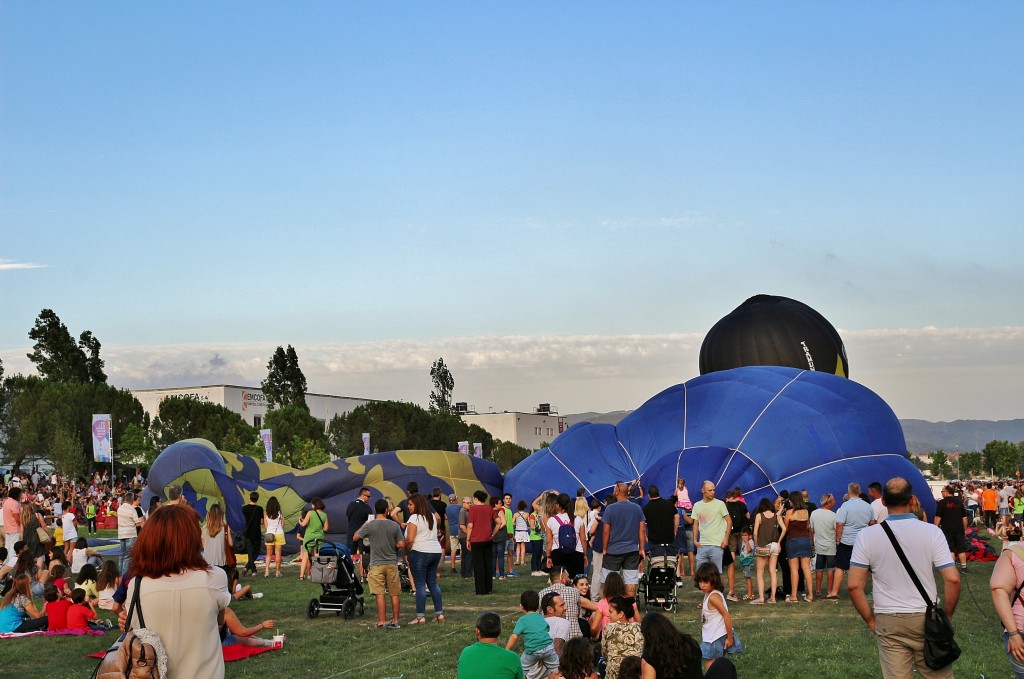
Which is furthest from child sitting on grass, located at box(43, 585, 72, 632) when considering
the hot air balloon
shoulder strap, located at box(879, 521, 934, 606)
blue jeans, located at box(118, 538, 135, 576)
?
shoulder strap, located at box(879, 521, 934, 606)

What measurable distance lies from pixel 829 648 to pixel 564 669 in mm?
4918

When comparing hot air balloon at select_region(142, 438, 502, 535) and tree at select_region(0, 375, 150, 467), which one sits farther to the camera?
tree at select_region(0, 375, 150, 467)

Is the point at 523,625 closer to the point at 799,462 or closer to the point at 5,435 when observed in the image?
the point at 799,462

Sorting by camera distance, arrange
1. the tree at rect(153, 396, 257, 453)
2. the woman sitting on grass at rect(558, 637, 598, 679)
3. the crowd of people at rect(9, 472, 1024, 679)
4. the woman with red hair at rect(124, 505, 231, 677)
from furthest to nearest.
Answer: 1. the tree at rect(153, 396, 257, 453)
2. the woman sitting on grass at rect(558, 637, 598, 679)
3. the crowd of people at rect(9, 472, 1024, 679)
4. the woman with red hair at rect(124, 505, 231, 677)

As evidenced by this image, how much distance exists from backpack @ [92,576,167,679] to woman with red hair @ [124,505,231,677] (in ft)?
0.19

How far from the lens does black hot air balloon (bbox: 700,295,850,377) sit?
33188 millimetres

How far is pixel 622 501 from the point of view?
13867 millimetres

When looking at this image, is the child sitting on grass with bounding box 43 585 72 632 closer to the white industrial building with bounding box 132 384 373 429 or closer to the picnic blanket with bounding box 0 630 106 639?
the picnic blanket with bounding box 0 630 106 639

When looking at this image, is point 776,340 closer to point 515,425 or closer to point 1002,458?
point 515,425

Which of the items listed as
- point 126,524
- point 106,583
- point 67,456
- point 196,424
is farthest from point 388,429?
point 106,583

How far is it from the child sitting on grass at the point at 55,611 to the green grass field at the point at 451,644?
1.51 feet

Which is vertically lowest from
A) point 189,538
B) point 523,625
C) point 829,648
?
point 829,648

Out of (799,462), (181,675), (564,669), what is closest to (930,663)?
(564,669)

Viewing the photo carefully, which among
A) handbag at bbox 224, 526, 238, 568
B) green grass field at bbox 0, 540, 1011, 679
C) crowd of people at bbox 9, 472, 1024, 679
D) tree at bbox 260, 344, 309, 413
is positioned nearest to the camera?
crowd of people at bbox 9, 472, 1024, 679
